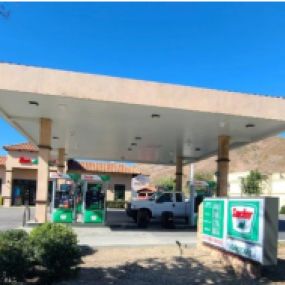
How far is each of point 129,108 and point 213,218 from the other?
5697 mm

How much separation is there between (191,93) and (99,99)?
11.4ft

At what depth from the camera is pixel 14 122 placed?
71.5 ft

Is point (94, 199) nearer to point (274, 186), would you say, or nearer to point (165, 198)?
point (165, 198)

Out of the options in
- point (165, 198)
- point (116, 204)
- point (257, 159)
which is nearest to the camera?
point (165, 198)

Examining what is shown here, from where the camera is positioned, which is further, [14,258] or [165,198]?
[165,198]

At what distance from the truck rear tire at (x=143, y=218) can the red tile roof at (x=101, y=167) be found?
81.8 feet

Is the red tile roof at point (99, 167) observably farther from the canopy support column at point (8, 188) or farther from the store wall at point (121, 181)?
the canopy support column at point (8, 188)

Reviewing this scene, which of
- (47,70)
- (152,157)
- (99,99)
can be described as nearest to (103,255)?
(99,99)

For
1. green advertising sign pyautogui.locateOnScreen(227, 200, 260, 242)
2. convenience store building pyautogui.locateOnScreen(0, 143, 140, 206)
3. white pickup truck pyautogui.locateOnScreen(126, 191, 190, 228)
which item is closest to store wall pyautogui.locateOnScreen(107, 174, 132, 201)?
convenience store building pyautogui.locateOnScreen(0, 143, 140, 206)

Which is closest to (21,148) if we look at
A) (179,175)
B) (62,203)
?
(179,175)

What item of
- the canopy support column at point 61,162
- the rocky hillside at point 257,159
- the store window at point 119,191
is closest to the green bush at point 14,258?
the canopy support column at point 61,162

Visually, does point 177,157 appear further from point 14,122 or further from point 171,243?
point 171,243

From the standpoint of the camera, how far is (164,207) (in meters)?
22.1

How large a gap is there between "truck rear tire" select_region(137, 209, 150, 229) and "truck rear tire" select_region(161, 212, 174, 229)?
78 centimetres
